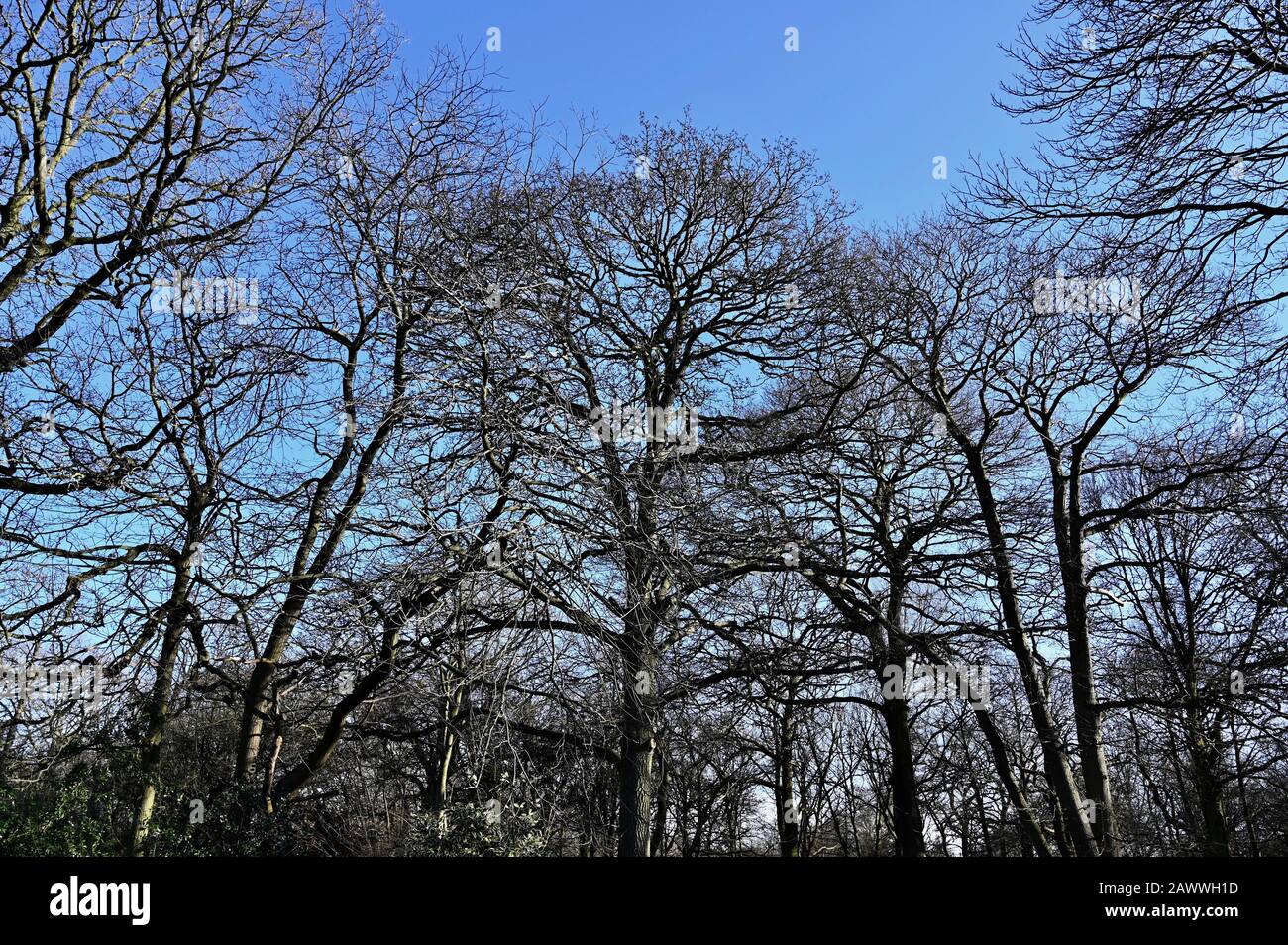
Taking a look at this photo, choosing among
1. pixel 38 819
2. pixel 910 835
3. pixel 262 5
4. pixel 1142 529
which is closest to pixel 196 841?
pixel 38 819

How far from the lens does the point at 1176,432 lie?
38.8 ft

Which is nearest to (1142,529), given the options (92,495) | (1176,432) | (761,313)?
(1176,432)

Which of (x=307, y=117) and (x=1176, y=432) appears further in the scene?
(x=1176, y=432)

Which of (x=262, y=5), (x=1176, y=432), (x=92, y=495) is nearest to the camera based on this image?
(x=92, y=495)

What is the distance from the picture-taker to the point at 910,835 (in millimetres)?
14469

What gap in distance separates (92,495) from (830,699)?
876 centimetres

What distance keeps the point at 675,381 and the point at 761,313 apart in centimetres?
149
